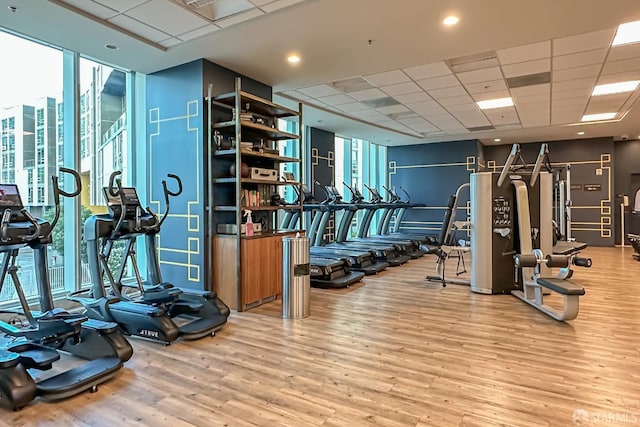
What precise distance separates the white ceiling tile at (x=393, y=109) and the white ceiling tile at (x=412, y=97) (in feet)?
1.17

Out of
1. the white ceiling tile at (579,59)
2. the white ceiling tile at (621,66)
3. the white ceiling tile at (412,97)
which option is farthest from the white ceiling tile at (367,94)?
the white ceiling tile at (621,66)

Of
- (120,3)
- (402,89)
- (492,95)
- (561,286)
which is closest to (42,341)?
(120,3)

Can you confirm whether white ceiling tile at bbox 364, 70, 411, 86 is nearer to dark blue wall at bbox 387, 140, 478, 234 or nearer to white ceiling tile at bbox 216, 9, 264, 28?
white ceiling tile at bbox 216, 9, 264, 28

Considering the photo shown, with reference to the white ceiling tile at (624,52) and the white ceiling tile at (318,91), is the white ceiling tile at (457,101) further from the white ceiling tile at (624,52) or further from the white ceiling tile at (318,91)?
the white ceiling tile at (624,52)

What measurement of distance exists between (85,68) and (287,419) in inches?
213

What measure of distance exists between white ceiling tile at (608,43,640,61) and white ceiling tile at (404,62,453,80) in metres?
2.07

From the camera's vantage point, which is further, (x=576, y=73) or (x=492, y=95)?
(x=492, y=95)

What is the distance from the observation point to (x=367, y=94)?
7.20 metres

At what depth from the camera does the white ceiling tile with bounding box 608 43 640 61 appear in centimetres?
493

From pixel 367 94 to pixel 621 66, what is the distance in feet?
12.6

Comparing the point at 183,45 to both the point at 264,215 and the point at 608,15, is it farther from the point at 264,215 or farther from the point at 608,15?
the point at 608,15

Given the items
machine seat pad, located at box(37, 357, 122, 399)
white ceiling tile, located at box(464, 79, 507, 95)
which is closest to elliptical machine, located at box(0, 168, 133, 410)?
machine seat pad, located at box(37, 357, 122, 399)

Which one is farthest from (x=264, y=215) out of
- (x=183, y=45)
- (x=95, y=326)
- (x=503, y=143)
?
(x=503, y=143)

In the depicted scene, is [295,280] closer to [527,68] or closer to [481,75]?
[481,75]
